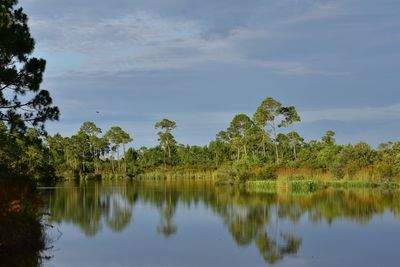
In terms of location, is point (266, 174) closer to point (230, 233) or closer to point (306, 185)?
point (306, 185)

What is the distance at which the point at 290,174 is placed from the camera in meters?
37.8

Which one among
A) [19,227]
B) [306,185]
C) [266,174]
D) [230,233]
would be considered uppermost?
[266,174]

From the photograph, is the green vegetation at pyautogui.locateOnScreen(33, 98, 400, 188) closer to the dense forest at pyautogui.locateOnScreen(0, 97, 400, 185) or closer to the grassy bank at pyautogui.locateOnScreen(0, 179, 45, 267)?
the dense forest at pyautogui.locateOnScreen(0, 97, 400, 185)

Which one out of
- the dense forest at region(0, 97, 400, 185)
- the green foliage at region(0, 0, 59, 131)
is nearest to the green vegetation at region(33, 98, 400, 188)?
the dense forest at region(0, 97, 400, 185)

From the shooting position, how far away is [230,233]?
600 inches

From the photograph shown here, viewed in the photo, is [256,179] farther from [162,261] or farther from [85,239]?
[162,261]

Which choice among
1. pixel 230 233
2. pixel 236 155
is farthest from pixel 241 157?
pixel 230 233

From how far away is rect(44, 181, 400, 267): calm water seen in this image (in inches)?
446

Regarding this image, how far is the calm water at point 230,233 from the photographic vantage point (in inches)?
446

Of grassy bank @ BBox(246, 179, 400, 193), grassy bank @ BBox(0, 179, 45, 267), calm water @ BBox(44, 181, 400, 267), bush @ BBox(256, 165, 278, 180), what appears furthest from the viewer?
bush @ BBox(256, 165, 278, 180)

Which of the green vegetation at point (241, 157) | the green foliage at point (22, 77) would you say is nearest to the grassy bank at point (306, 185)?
the green vegetation at point (241, 157)

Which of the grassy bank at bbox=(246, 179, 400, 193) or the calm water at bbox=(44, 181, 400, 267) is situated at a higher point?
the grassy bank at bbox=(246, 179, 400, 193)

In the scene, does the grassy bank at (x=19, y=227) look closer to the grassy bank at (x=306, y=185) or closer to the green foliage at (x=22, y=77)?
the green foliage at (x=22, y=77)

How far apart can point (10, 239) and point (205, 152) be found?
5896cm
